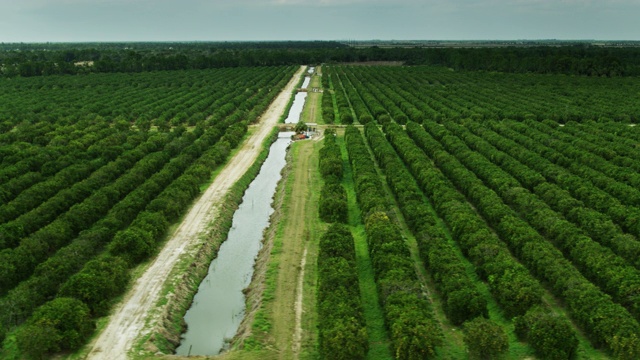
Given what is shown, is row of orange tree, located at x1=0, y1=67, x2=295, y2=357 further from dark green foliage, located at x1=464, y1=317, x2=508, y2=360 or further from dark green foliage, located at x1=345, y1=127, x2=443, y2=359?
dark green foliage, located at x1=464, y1=317, x2=508, y2=360

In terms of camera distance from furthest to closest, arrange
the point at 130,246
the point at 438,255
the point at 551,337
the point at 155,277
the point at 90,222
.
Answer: the point at 90,222 → the point at 130,246 → the point at 155,277 → the point at 438,255 → the point at 551,337

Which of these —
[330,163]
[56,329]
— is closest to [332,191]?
[330,163]

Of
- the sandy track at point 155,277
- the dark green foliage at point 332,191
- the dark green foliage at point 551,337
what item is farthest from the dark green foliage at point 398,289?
the sandy track at point 155,277

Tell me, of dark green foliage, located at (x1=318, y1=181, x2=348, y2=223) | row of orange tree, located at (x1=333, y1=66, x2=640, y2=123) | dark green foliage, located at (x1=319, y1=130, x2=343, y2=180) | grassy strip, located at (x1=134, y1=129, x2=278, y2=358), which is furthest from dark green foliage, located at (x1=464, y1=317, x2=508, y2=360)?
row of orange tree, located at (x1=333, y1=66, x2=640, y2=123)

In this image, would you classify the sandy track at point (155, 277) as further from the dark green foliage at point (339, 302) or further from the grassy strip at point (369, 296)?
the grassy strip at point (369, 296)

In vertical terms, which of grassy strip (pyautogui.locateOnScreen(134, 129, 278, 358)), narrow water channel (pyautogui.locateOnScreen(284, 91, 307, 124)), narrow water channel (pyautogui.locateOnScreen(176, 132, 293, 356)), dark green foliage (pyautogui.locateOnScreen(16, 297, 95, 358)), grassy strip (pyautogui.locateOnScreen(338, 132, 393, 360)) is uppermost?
narrow water channel (pyautogui.locateOnScreen(284, 91, 307, 124))

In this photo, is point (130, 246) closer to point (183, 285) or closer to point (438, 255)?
point (183, 285)
